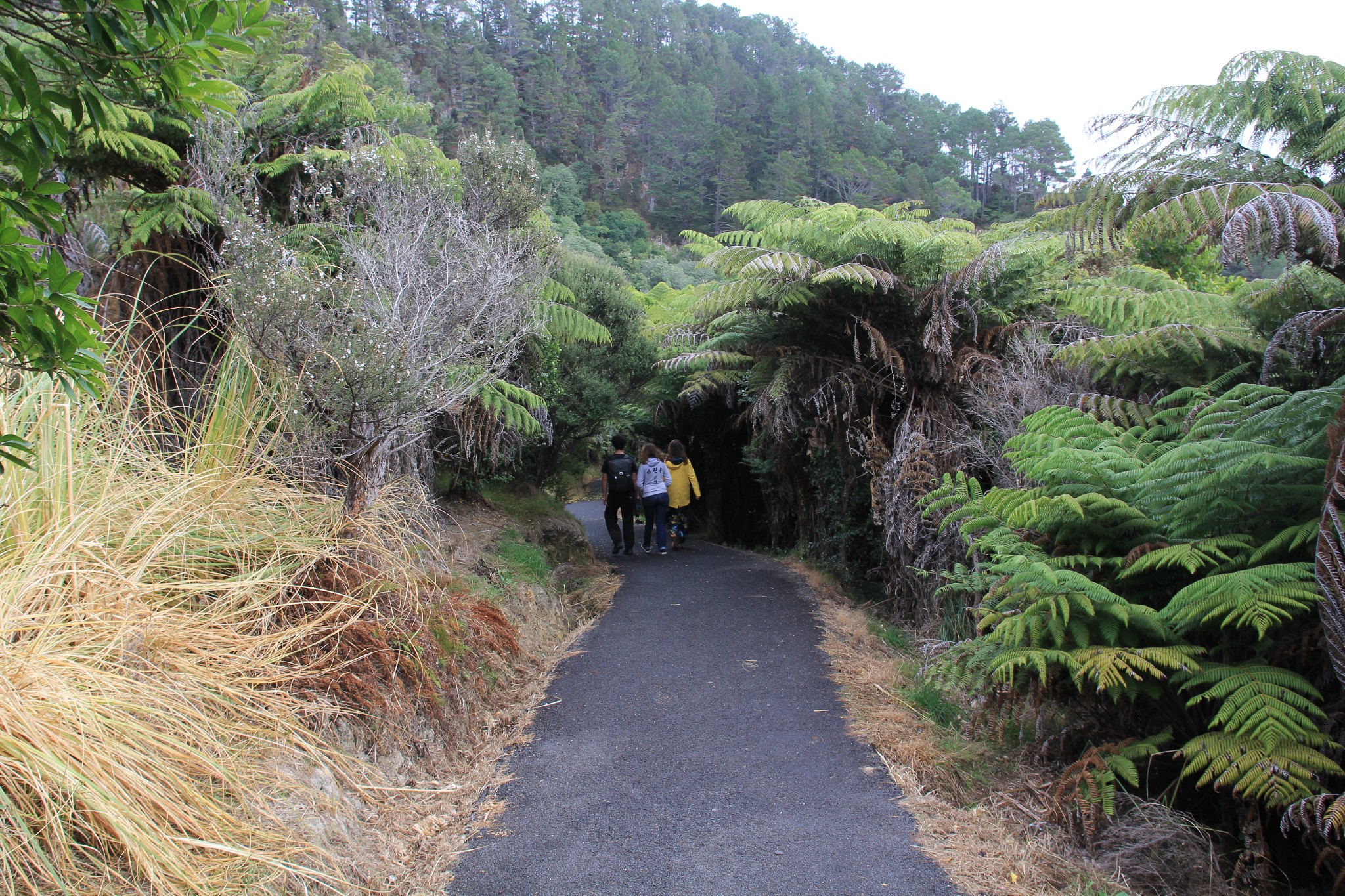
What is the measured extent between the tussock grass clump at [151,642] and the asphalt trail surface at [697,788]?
108 centimetres

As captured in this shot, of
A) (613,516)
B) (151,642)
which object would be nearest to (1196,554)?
(151,642)

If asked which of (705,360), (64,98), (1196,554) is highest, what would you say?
(64,98)

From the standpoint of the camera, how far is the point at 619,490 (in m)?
11.5

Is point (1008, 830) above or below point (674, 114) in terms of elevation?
below

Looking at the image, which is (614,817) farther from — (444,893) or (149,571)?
(149,571)

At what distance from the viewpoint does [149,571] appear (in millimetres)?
3682

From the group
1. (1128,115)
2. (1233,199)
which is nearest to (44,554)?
(1233,199)

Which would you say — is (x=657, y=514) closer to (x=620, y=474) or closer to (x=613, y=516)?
(x=613, y=516)

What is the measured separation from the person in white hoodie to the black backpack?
24cm

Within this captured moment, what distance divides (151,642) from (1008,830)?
3.90m

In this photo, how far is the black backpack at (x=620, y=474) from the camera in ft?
37.2

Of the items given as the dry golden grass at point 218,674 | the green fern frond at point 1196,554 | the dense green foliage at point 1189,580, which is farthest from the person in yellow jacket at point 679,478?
the green fern frond at point 1196,554

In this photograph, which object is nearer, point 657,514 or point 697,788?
point 697,788

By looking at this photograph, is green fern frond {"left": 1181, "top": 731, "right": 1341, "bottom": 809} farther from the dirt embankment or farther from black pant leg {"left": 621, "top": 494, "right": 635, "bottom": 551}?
black pant leg {"left": 621, "top": 494, "right": 635, "bottom": 551}
